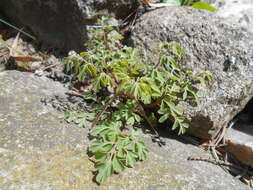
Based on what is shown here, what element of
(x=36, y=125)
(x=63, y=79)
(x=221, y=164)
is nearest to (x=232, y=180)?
(x=221, y=164)

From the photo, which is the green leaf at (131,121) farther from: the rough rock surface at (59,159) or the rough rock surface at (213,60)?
the rough rock surface at (213,60)

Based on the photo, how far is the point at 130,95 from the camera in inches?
80.9

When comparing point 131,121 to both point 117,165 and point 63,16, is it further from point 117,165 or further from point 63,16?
point 63,16

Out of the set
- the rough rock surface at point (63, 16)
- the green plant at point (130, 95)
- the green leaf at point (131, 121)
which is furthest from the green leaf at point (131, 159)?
the rough rock surface at point (63, 16)

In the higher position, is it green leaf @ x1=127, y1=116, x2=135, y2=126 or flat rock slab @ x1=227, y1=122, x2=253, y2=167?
green leaf @ x1=127, y1=116, x2=135, y2=126

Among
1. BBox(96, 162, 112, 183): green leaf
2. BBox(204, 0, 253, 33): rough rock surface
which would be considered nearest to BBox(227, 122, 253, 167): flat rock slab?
BBox(204, 0, 253, 33): rough rock surface

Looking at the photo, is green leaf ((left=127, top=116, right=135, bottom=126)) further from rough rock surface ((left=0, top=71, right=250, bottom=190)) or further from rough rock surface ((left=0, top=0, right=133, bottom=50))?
rough rock surface ((left=0, top=0, right=133, bottom=50))

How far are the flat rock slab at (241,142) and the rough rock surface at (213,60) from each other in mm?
146

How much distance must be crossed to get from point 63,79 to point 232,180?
1713 mm

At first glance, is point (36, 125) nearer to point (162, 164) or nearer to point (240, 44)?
point (162, 164)

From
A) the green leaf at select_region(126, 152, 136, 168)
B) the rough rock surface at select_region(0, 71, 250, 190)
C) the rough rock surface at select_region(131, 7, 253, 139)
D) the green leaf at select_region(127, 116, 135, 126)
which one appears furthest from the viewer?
the rough rock surface at select_region(131, 7, 253, 139)

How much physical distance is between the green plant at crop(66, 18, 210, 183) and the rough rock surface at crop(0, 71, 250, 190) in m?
0.11

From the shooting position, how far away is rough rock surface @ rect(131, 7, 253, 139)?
213 cm

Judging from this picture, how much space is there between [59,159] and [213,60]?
1.45 m
